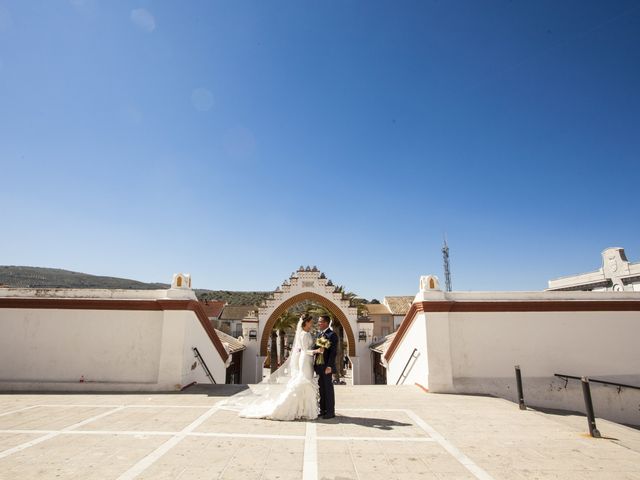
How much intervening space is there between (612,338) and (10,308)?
15897 mm

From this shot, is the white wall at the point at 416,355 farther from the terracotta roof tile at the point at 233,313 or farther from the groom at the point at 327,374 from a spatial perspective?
the terracotta roof tile at the point at 233,313

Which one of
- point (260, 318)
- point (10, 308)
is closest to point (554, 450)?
point (10, 308)

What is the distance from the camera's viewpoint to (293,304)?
78.0 feet

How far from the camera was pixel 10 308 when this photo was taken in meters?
9.01

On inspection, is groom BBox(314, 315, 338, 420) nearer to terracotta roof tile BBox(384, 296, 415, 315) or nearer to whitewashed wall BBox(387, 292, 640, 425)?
whitewashed wall BBox(387, 292, 640, 425)

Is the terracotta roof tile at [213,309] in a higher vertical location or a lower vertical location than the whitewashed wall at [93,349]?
higher

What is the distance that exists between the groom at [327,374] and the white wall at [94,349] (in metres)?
4.14

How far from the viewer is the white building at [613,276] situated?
24.9 meters

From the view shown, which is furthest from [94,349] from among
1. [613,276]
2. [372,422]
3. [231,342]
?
[613,276]

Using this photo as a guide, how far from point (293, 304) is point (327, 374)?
1756cm

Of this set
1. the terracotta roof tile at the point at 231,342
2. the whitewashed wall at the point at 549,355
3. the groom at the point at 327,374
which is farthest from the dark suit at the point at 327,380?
the terracotta roof tile at the point at 231,342

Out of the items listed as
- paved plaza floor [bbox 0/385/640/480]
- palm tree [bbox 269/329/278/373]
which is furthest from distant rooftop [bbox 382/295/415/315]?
paved plaza floor [bbox 0/385/640/480]

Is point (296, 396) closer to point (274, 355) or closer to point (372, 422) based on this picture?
point (372, 422)

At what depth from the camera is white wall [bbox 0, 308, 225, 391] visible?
8625 mm
